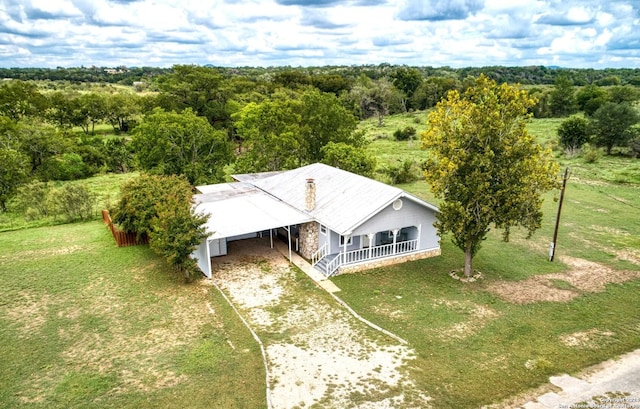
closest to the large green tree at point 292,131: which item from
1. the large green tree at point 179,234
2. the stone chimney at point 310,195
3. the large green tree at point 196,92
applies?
the stone chimney at point 310,195

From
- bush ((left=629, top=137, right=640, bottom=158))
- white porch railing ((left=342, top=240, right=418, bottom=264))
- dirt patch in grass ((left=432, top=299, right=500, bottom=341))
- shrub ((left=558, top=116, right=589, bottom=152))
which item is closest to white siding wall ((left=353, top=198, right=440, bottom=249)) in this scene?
white porch railing ((left=342, top=240, right=418, bottom=264))

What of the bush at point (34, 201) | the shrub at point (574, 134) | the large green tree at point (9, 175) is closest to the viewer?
the bush at point (34, 201)

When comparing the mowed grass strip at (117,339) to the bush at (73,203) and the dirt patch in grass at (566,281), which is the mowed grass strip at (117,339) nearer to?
the bush at (73,203)

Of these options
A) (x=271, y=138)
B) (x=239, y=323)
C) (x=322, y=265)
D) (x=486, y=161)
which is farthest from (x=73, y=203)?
(x=486, y=161)

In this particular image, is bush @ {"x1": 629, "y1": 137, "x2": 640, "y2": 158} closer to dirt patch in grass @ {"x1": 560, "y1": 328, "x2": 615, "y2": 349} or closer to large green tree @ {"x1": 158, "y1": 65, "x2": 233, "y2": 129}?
dirt patch in grass @ {"x1": 560, "y1": 328, "x2": 615, "y2": 349}

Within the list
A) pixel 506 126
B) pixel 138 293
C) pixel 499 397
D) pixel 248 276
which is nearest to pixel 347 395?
pixel 499 397

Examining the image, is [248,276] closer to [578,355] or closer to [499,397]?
[499,397]

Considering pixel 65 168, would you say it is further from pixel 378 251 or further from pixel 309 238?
pixel 378 251
